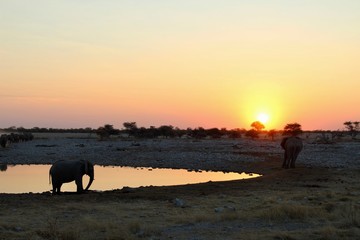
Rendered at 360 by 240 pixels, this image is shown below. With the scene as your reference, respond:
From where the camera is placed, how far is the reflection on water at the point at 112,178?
92.1ft

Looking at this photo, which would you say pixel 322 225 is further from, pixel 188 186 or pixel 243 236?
pixel 188 186

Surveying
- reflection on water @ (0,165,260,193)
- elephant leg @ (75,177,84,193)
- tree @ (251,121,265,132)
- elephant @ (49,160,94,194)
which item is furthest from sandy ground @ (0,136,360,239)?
tree @ (251,121,265,132)

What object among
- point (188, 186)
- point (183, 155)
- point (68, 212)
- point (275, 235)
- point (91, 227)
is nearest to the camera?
point (275, 235)

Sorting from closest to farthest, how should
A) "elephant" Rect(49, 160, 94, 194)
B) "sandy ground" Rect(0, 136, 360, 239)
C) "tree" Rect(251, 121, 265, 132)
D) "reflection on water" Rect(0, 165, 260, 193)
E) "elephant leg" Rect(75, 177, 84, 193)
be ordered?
1. "sandy ground" Rect(0, 136, 360, 239)
2. "elephant leg" Rect(75, 177, 84, 193)
3. "elephant" Rect(49, 160, 94, 194)
4. "reflection on water" Rect(0, 165, 260, 193)
5. "tree" Rect(251, 121, 265, 132)

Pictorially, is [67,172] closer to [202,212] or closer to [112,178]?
[112,178]

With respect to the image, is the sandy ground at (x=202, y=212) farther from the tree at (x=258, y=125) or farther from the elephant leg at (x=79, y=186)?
the tree at (x=258, y=125)

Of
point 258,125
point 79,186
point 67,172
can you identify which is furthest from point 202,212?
point 258,125

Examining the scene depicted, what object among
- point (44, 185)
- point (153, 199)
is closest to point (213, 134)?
point (44, 185)

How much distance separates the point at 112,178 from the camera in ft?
106

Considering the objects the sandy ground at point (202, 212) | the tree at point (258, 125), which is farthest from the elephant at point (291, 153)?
the tree at point (258, 125)

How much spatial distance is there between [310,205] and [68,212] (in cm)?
821

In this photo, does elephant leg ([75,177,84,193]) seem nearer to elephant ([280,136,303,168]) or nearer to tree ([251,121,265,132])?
elephant ([280,136,303,168])

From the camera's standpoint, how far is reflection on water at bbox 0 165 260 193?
28078 mm

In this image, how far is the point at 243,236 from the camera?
12.5m
